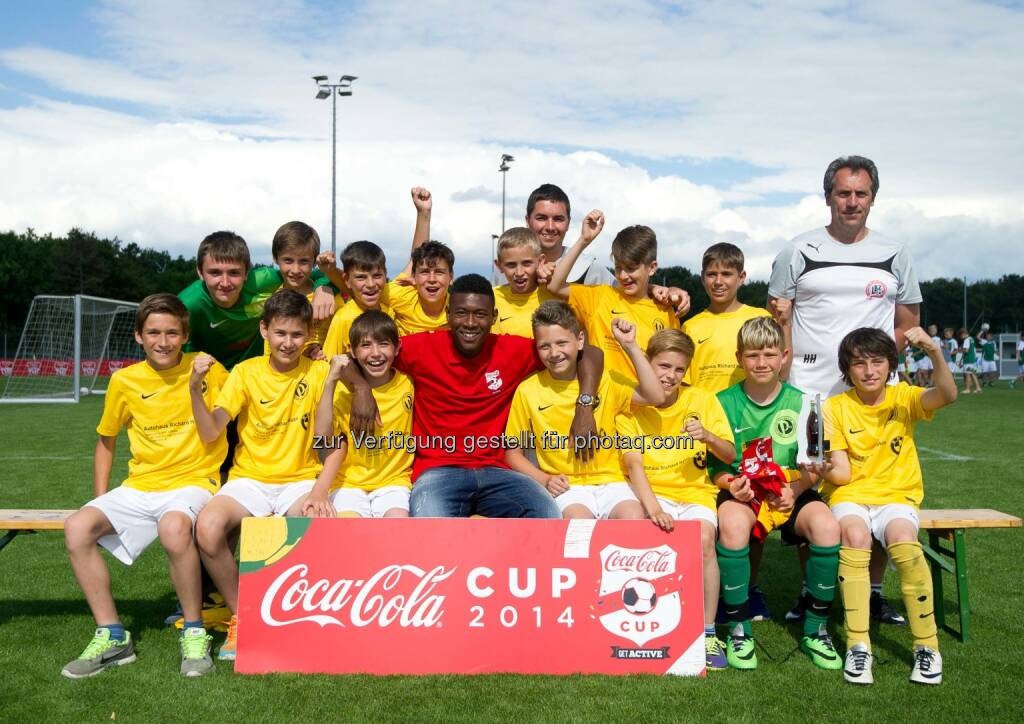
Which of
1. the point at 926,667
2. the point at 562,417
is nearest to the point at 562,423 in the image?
the point at 562,417

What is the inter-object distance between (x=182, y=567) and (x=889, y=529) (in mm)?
3365

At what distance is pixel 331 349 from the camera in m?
4.97

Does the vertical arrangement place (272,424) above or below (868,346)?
below

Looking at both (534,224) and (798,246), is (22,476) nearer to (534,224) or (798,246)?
(534,224)

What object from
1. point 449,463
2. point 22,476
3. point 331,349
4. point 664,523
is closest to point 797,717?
point 664,523

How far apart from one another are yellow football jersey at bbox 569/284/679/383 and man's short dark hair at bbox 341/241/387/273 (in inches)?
44.2

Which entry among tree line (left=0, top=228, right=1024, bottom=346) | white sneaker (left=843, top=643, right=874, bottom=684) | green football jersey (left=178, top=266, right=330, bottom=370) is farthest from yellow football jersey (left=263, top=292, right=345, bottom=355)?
tree line (left=0, top=228, right=1024, bottom=346)

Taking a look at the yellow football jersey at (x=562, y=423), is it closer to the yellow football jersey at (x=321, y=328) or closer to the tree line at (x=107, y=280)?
the yellow football jersey at (x=321, y=328)

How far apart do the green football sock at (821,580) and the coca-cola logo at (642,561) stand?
73 cm

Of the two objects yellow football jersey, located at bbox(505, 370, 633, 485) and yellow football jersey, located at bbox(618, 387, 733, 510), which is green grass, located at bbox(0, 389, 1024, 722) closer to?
yellow football jersey, located at bbox(618, 387, 733, 510)

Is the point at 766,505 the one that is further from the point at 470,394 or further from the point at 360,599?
the point at 360,599

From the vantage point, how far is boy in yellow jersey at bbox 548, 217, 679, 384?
484 centimetres

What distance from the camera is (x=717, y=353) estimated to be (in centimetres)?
484

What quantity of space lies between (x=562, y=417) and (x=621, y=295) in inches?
35.4
